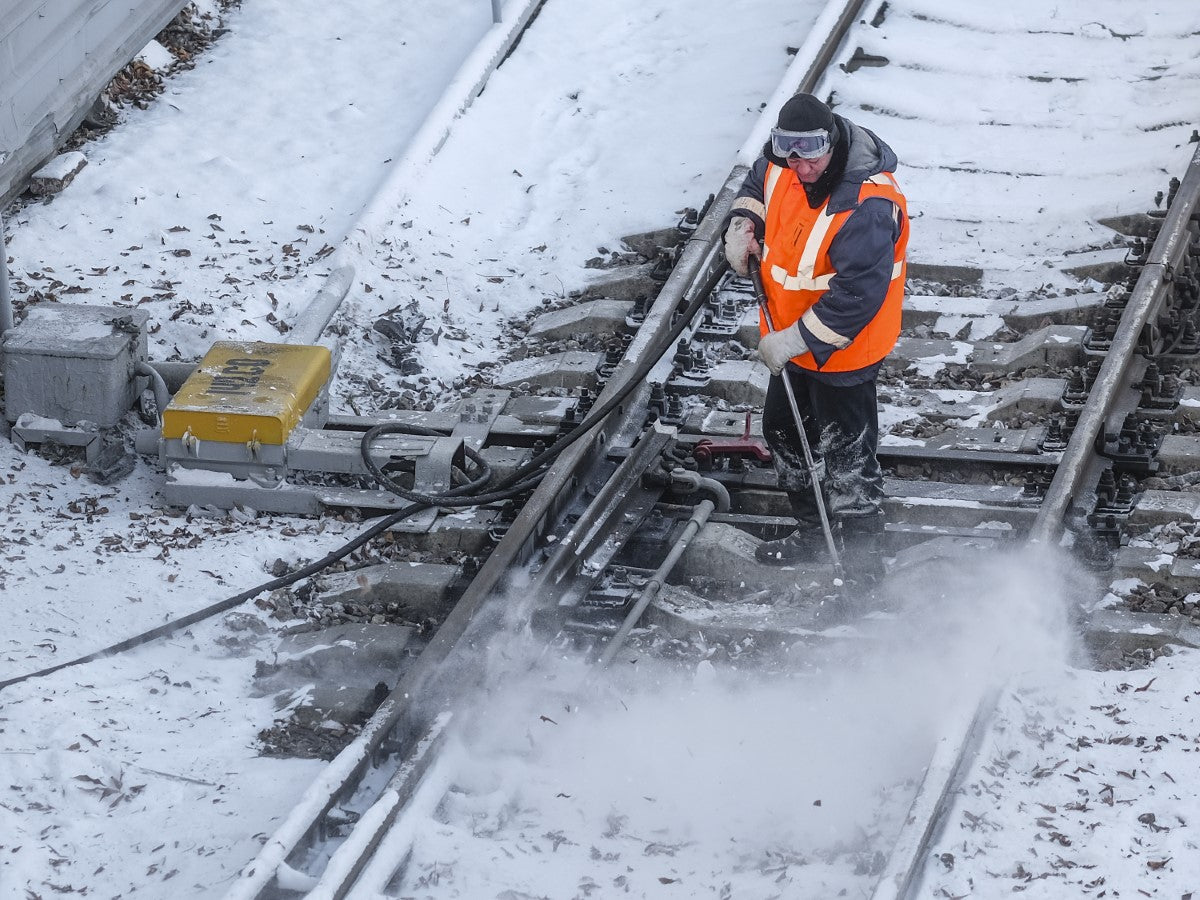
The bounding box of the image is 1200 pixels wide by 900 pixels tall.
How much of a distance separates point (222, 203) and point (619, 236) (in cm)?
239

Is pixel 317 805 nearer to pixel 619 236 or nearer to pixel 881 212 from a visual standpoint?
pixel 881 212

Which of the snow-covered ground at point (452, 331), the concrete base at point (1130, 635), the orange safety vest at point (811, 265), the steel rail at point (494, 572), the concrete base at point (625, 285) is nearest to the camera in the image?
the steel rail at point (494, 572)

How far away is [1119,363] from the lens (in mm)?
8188

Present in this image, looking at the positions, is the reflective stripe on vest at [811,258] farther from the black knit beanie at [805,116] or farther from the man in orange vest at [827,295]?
the black knit beanie at [805,116]

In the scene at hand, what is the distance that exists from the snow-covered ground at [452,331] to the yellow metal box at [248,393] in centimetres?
42

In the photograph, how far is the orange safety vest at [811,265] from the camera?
22.0ft

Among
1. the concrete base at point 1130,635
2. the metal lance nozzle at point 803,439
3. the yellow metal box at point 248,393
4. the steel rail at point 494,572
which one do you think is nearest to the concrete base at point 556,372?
the steel rail at point 494,572

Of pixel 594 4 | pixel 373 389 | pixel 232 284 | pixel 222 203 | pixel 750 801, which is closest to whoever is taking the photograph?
pixel 750 801

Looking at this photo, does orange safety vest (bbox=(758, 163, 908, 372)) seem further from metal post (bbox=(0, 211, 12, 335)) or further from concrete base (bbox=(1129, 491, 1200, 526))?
metal post (bbox=(0, 211, 12, 335))

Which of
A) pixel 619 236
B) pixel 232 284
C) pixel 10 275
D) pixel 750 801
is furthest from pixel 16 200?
pixel 750 801

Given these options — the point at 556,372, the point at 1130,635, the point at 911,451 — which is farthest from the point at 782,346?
the point at 556,372

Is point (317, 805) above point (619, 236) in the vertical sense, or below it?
above

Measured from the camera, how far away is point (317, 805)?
18.2ft

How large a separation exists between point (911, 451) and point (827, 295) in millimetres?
1506
